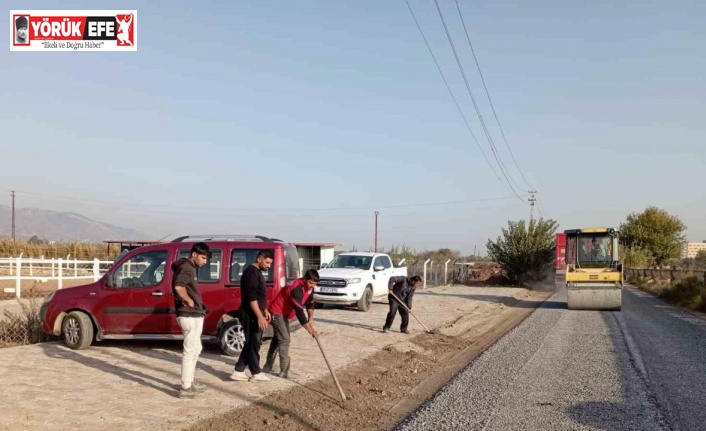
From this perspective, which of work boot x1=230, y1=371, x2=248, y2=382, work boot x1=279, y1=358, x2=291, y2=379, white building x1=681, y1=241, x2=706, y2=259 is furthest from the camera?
white building x1=681, y1=241, x2=706, y2=259

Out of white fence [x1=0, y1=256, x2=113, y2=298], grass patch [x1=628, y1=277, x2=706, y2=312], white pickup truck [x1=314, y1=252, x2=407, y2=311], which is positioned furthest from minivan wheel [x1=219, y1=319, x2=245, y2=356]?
grass patch [x1=628, y1=277, x2=706, y2=312]

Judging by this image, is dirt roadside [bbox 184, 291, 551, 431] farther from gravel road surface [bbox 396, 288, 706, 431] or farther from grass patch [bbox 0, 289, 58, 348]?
grass patch [bbox 0, 289, 58, 348]

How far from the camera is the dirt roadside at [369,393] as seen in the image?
7295 millimetres

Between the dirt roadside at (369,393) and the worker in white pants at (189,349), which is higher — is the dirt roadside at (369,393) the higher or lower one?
the lower one

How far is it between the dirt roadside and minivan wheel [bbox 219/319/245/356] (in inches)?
71.9

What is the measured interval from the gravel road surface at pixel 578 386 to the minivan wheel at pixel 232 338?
358cm

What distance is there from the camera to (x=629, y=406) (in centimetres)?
823

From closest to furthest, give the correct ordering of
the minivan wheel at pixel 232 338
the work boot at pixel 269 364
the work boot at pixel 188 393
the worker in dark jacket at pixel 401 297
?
Answer: the work boot at pixel 188 393
the work boot at pixel 269 364
the minivan wheel at pixel 232 338
the worker in dark jacket at pixel 401 297

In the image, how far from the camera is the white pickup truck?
19734mm

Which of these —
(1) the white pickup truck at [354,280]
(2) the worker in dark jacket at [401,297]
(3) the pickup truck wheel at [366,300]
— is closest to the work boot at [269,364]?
(2) the worker in dark jacket at [401,297]

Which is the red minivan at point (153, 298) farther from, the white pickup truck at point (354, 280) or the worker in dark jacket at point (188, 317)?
the white pickup truck at point (354, 280)

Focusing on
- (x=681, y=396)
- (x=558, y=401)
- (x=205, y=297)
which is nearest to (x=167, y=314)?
(x=205, y=297)

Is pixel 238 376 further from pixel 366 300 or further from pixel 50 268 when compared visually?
pixel 50 268

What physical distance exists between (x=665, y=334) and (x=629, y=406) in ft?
30.9
